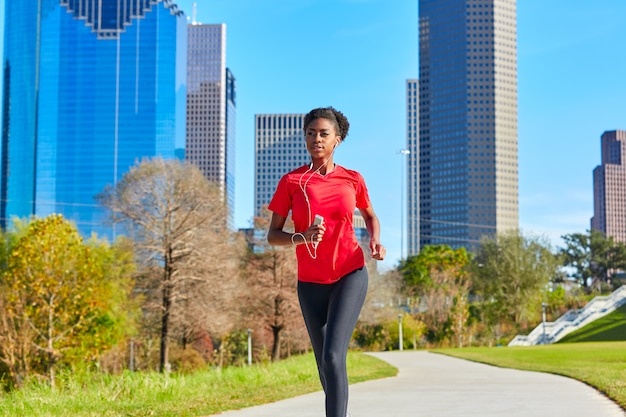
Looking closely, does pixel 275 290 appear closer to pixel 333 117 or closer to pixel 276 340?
pixel 276 340

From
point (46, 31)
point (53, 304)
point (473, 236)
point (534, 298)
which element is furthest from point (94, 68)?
point (53, 304)

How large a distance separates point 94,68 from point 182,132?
21991 millimetres

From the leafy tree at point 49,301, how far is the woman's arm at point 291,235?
85.3 ft

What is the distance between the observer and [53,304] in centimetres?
3241

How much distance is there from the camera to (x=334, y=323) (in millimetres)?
5352

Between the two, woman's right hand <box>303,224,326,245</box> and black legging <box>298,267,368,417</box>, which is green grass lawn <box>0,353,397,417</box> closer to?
black legging <box>298,267,368,417</box>

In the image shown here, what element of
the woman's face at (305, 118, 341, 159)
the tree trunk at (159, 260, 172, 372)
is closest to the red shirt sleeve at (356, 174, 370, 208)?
the woman's face at (305, 118, 341, 159)

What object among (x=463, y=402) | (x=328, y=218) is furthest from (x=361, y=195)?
(x=463, y=402)

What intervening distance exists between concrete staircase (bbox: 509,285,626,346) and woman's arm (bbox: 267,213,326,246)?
1858 inches

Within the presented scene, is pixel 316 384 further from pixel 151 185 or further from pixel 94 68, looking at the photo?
pixel 94 68

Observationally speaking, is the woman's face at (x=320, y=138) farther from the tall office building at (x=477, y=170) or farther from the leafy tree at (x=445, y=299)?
the tall office building at (x=477, y=170)

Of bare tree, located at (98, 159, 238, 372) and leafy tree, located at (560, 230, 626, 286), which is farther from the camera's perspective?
leafy tree, located at (560, 230, 626, 286)

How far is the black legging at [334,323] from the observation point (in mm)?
5312

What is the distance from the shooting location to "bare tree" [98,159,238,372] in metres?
37.5
